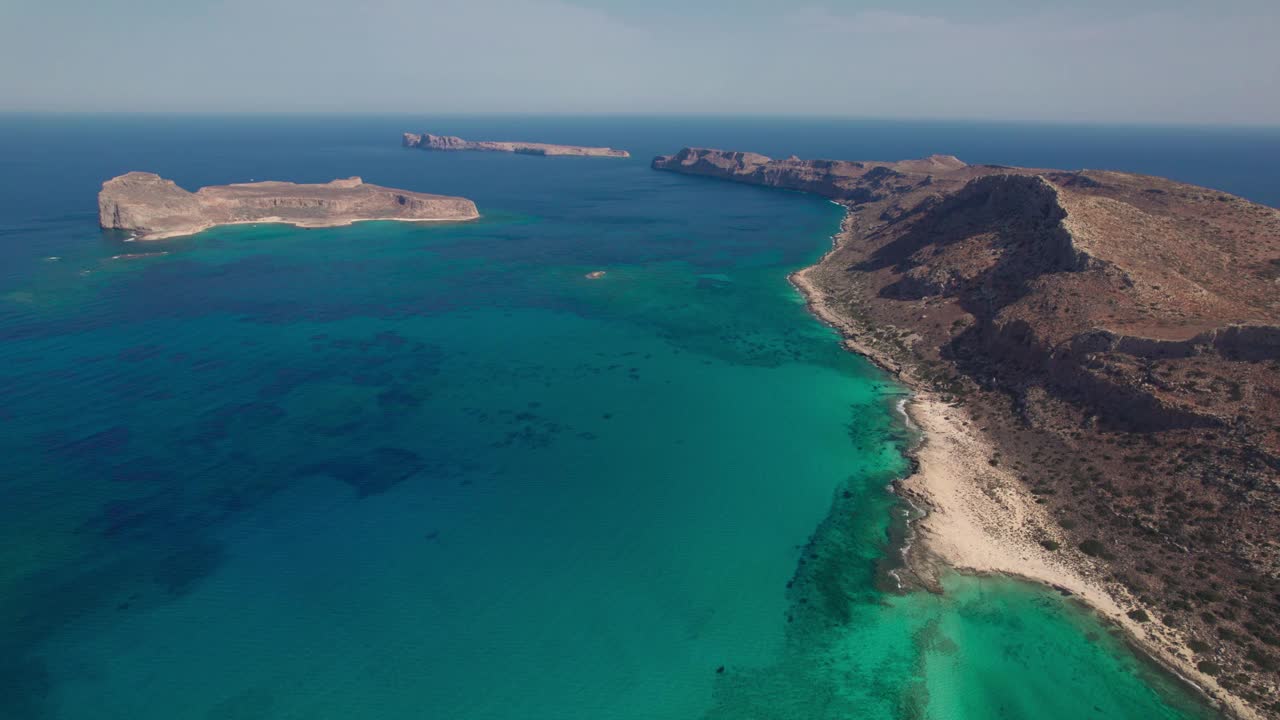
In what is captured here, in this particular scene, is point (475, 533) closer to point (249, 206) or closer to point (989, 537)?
point (989, 537)

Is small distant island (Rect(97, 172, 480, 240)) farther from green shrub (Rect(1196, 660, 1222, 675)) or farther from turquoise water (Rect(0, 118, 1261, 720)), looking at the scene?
green shrub (Rect(1196, 660, 1222, 675))

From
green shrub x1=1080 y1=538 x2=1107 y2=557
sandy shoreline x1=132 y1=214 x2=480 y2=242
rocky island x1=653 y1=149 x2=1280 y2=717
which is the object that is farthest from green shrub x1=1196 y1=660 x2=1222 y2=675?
sandy shoreline x1=132 y1=214 x2=480 y2=242

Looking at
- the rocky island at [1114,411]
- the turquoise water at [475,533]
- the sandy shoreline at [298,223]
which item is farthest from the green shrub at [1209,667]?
the sandy shoreline at [298,223]

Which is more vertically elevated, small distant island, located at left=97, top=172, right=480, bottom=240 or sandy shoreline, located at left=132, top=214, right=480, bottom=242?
small distant island, located at left=97, top=172, right=480, bottom=240

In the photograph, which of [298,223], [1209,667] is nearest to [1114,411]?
[1209,667]

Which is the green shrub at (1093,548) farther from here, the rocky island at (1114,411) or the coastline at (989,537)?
the coastline at (989,537)

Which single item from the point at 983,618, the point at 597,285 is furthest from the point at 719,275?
the point at 983,618
